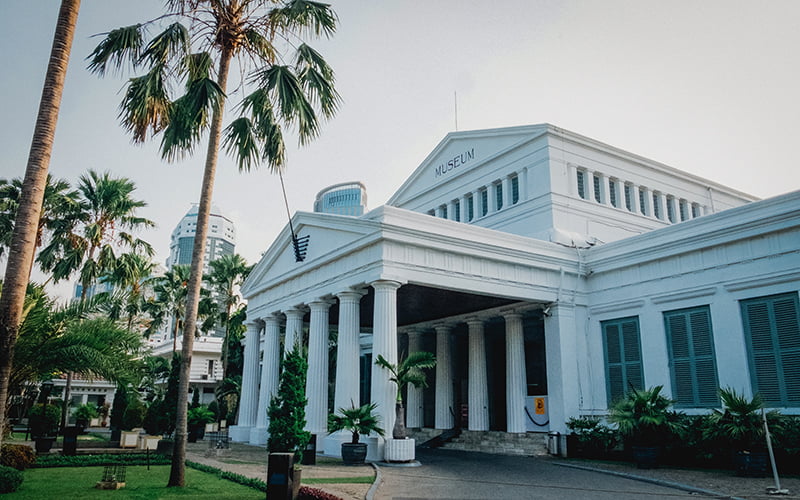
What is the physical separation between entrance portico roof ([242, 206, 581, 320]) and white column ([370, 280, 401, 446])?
0.51 m

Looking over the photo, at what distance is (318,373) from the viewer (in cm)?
2300

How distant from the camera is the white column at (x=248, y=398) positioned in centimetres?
2842

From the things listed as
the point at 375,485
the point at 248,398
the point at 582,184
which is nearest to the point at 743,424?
the point at 375,485

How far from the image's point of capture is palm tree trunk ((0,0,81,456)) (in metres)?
9.65

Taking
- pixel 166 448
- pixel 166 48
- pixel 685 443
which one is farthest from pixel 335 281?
pixel 685 443

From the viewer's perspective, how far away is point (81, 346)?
1394cm

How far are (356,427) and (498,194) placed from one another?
15.3 meters

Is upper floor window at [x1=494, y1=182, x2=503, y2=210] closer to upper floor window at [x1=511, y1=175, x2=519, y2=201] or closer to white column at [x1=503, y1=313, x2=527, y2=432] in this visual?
upper floor window at [x1=511, y1=175, x2=519, y2=201]

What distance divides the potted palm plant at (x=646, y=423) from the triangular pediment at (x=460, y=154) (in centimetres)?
1358

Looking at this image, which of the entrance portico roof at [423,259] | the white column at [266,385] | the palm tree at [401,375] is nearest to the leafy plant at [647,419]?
the entrance portico roof at [423,259]

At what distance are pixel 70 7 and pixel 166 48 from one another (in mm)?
3554

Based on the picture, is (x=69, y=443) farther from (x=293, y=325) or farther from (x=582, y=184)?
(x=582, y=184)

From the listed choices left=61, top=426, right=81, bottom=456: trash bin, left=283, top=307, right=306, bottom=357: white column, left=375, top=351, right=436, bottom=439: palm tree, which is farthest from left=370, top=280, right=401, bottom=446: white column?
left=61, top=426, right=81, bottom=456: trash bin

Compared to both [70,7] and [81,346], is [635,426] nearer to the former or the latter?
[81,346]
